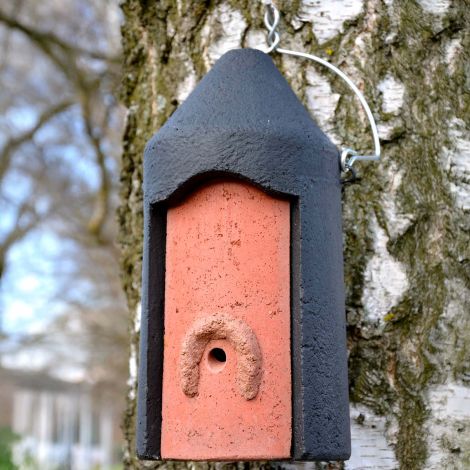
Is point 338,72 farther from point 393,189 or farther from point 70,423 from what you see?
point 70,423

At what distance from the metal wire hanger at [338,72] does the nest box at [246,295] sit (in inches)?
Result: 3.8

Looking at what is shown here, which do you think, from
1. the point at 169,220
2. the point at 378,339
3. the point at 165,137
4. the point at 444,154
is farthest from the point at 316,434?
the point at 444,154

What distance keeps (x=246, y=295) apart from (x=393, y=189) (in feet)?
2.05

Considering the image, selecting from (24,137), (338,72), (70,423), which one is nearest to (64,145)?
(24,137)

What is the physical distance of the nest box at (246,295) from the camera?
1792mm

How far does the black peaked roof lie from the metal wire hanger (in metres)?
0.07

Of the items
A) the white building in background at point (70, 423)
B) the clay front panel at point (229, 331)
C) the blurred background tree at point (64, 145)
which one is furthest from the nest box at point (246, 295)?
the white building in background at point (70, 423)

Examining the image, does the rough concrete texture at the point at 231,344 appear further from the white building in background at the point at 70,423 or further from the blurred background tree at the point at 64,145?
the white building in background at the point at 70,423

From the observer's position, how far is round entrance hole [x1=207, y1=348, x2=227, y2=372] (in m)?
1.83

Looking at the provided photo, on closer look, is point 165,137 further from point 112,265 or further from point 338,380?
point 112,265

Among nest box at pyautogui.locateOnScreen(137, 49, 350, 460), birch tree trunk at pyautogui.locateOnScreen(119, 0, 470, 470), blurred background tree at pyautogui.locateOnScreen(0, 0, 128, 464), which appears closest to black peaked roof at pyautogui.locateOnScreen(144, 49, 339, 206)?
nest box at pyautogui.locateOnScreen(137, 49, 350, 460)

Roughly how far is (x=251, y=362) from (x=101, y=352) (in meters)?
10.00

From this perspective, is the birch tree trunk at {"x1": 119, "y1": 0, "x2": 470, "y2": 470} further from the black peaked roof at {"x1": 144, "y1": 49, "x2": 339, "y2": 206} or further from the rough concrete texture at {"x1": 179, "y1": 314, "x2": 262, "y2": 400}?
the rough concrete texture at {"x1": 179, "y1": 314, "x2": 262, "y2": 400}

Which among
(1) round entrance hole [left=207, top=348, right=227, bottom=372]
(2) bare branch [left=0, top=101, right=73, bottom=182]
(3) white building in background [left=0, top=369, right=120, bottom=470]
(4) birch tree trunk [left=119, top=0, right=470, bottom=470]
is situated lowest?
(3) white building in background [left=0, top=369, right=120, bottom=470]
